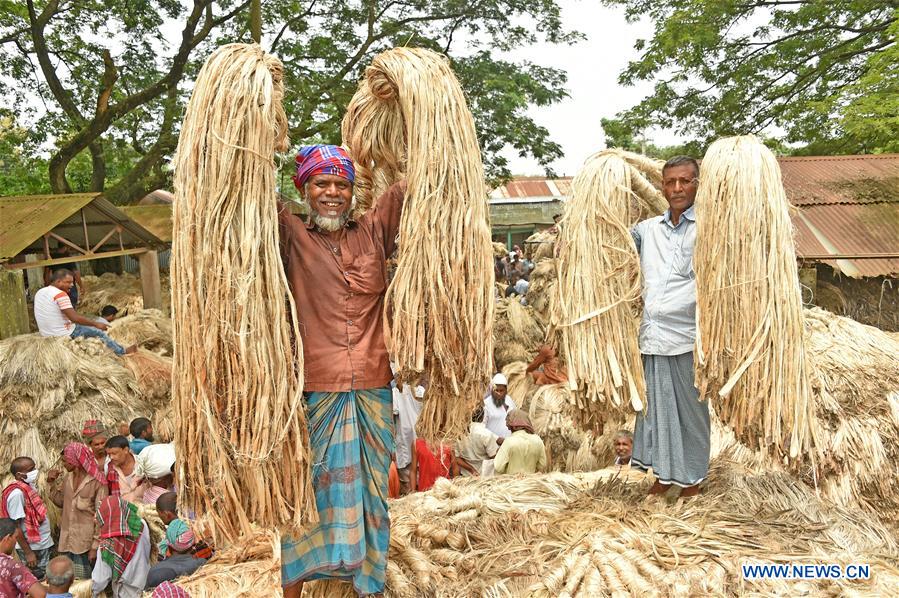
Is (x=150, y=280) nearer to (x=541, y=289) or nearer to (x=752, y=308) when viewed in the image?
(x=541, y=289)

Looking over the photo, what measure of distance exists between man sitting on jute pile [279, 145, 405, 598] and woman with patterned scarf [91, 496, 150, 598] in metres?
2.74

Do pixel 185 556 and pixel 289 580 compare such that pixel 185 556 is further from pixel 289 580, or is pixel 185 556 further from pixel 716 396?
pixel 716 396

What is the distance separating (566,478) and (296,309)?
2.37m

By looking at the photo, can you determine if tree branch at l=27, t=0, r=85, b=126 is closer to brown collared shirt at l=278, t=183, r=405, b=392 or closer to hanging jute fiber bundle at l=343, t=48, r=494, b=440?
brown collared shirt at l=278, t=183, r=405, b=392

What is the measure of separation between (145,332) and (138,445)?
10.8 ft

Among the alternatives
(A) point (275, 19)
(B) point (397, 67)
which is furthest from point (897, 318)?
(A) point (275, 19)

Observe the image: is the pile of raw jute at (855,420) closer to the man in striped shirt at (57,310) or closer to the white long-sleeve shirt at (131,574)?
the white long-sleeve shirt at (131,574)

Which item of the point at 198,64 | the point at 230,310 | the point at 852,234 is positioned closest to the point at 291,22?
the point at 198,64

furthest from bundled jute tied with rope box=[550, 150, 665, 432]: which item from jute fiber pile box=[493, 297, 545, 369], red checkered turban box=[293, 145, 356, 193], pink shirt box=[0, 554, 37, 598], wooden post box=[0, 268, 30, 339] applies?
jute fiber pile box=[493, 297, 545, 369]

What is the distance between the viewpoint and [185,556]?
454 cm

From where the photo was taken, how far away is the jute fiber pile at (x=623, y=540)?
3.04m

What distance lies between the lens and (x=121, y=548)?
16.6 feet

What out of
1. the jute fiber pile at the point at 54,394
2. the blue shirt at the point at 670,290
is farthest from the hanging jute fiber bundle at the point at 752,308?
A: the jute fiber pile at the point at 54,394

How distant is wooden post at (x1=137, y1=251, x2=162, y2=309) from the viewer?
36.8 feet
